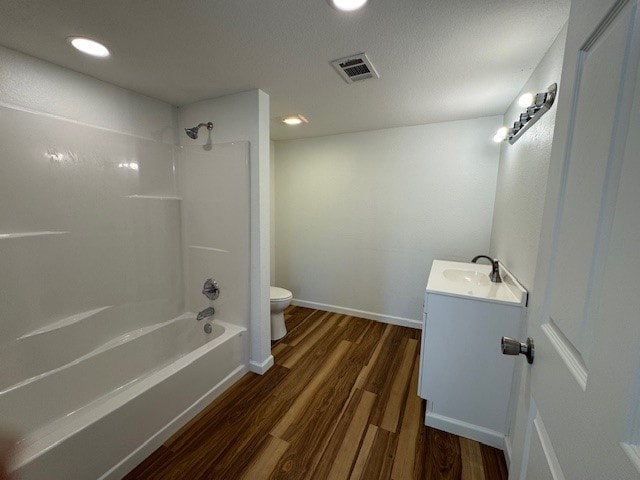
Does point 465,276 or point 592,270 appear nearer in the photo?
point 592,270

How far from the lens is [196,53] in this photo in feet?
4.71

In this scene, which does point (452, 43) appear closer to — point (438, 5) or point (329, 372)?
point (438, 5)

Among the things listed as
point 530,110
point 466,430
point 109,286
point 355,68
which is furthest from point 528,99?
point 109,286

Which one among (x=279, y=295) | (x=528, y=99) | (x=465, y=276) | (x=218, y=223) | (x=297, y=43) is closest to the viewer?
(x=297, y=43)

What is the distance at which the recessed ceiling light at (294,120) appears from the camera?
2.41 metres

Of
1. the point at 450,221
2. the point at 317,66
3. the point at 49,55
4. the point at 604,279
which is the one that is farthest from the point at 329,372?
the point at 49,55

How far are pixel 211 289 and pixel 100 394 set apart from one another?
37.5 inches

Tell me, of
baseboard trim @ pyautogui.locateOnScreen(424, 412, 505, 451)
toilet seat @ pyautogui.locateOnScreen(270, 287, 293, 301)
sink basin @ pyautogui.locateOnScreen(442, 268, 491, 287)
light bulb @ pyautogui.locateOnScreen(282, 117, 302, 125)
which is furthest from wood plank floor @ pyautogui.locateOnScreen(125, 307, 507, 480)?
light bulb @ pyautogui.locateOnScreen(282, 117, 302, 125)

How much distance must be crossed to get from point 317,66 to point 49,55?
1512mm

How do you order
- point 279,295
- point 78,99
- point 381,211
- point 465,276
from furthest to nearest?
point 381,211 → point 279,295 → point 465,276 → point 78,99

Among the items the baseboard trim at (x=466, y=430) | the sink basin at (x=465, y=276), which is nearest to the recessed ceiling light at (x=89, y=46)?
the sink basin at (x=465, y=276)

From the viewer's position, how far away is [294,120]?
98.0 inches

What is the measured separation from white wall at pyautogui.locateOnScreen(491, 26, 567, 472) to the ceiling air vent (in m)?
0.89

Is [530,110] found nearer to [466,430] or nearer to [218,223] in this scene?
[466,430]
